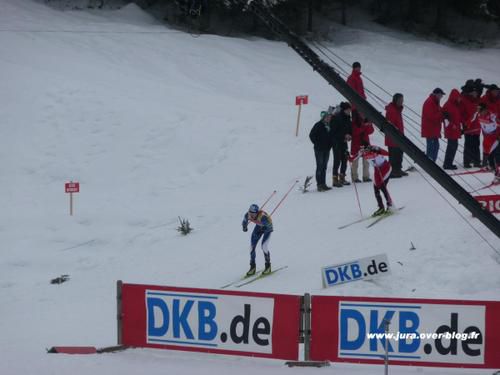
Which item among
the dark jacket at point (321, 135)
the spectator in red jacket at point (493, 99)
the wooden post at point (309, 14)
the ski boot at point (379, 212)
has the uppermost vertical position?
the wooden post at point (309, 14)

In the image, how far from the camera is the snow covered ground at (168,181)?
1252 centimetres

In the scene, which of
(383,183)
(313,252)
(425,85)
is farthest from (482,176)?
(425,85)

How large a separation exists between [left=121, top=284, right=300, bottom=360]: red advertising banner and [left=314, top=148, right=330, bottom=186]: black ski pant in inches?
327

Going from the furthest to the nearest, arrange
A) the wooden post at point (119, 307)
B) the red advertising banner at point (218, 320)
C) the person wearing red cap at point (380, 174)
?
1. the person wearing red cap at point (380, 174)
2. the wooden post at point (119, 307)
3. the red advertising banner at point (218, 320)

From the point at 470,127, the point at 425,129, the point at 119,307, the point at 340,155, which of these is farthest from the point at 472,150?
the point at 119,307

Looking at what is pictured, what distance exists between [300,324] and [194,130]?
1366 centimetres

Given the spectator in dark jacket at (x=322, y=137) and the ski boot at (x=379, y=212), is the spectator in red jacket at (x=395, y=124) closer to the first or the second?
the spectator in dark jacket at (x=322, y=137)

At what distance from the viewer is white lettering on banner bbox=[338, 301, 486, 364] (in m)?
9.22

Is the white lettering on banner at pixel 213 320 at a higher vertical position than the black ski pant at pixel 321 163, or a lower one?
lower

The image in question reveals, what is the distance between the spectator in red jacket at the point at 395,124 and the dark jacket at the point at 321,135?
1383mm

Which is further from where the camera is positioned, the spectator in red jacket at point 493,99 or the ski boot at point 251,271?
the spectator in red jacket at point 493,99

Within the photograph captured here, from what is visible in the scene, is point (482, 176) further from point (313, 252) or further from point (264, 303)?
point (264, 303)

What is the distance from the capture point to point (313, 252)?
1437cm

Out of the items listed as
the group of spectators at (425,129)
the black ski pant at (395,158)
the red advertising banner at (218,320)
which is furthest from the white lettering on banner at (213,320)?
the black ski pant at (395,158)
